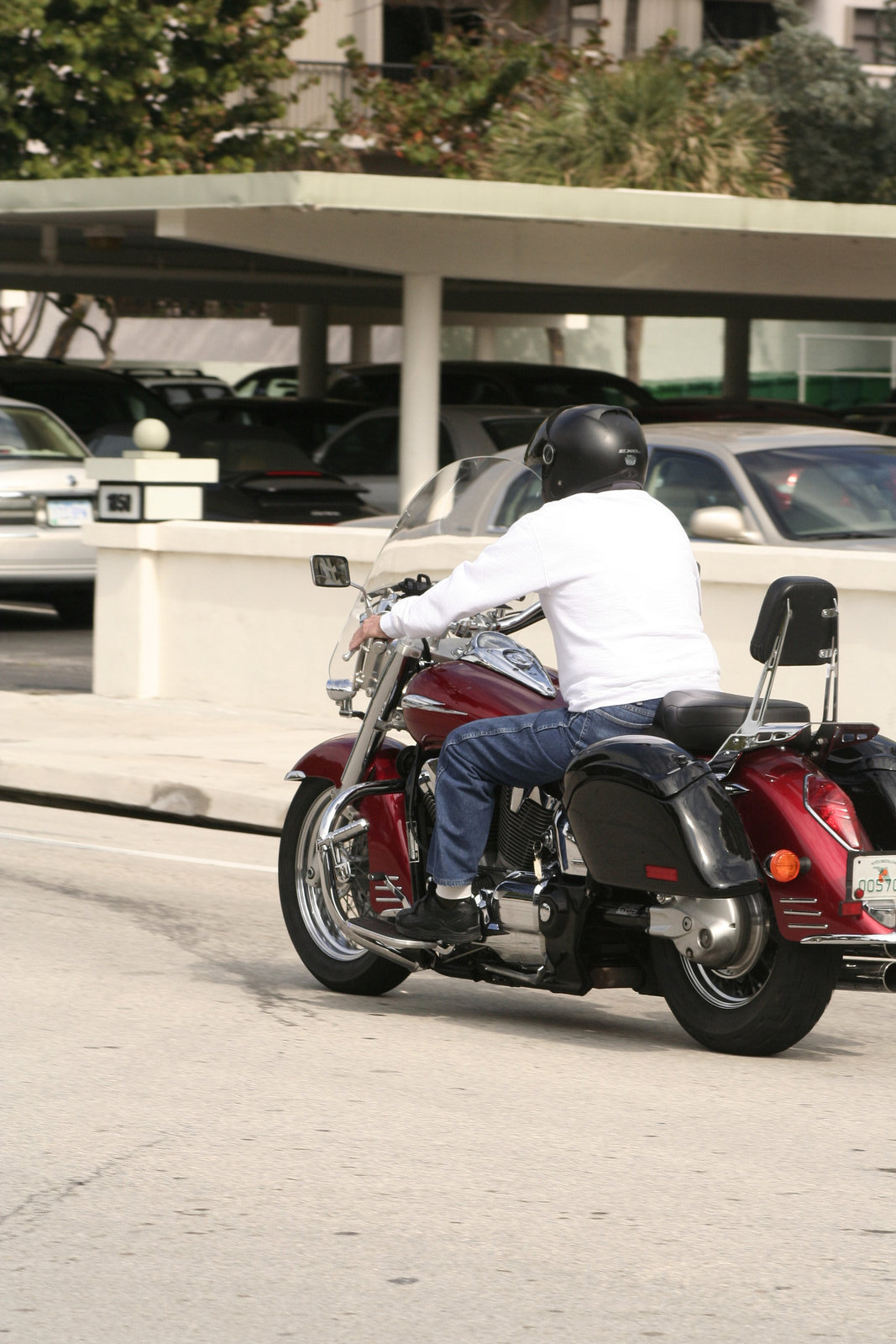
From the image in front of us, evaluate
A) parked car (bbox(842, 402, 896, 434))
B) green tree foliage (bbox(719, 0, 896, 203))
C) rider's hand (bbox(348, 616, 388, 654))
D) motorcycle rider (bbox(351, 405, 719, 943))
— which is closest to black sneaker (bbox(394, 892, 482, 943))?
motorcycle rider (bbox(351, 405, 719, 943))

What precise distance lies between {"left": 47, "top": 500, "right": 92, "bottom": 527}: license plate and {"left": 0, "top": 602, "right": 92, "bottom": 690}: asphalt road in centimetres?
95

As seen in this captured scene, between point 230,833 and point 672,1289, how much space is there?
6.44 m

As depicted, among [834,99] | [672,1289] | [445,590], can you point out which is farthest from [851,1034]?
[834,99]

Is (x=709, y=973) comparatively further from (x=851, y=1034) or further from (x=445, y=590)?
(x=445, y=590)

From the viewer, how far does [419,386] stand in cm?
1603

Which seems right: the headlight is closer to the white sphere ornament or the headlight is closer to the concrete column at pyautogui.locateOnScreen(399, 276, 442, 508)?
the white sphere ornament

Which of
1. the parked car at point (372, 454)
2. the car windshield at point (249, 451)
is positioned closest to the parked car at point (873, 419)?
the parked car at point (372, 454)

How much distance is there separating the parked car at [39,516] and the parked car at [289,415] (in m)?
3.79

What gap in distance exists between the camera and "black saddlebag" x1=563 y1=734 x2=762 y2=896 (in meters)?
5.61

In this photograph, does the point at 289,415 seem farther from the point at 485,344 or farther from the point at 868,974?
the point at 868,974

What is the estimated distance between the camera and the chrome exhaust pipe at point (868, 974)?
5711mm

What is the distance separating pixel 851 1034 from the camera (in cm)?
647

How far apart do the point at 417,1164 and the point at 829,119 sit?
1536 inches

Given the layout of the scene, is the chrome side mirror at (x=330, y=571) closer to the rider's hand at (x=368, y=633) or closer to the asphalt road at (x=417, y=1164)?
the rider's hand at (x=368, y=633)
